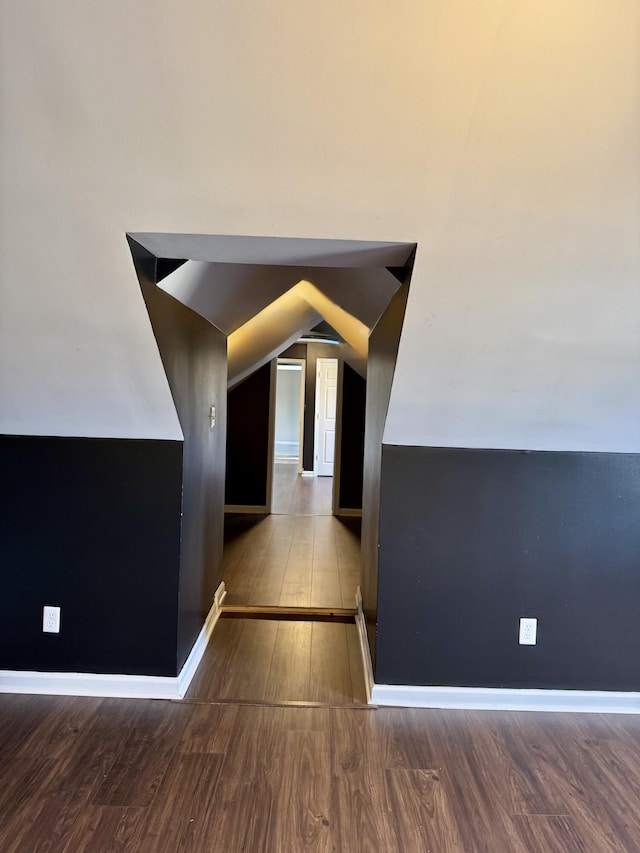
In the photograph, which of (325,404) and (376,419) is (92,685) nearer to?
(376,419)

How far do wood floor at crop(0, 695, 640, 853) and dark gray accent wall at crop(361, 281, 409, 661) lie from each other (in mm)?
522

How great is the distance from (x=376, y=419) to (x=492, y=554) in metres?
0.84

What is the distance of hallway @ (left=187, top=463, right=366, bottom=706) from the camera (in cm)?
242

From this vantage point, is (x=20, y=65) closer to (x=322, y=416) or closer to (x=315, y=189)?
(x=315, y=189)

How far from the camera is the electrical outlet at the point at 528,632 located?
7.61 ft

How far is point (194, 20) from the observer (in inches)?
46.7

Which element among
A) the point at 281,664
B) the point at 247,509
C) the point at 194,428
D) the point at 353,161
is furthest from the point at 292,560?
the point at 353,161

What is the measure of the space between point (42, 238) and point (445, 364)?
141cm

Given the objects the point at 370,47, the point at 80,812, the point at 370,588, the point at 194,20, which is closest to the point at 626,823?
the point at 370,588

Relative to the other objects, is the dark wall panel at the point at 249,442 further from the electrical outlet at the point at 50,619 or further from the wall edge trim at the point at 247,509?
the electrical outlet at the point at 50,619

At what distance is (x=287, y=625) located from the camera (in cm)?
317

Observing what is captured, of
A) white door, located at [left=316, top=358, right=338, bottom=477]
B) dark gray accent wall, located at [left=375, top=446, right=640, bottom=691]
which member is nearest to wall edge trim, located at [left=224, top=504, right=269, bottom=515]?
white door, located at [left=316, top=358, right=338, bottom=477]

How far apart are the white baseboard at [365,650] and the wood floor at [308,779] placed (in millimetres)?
135

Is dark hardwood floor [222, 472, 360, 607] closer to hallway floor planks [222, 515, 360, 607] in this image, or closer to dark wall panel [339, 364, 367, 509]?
hallway floor planks [222, 515, 360, 607]
